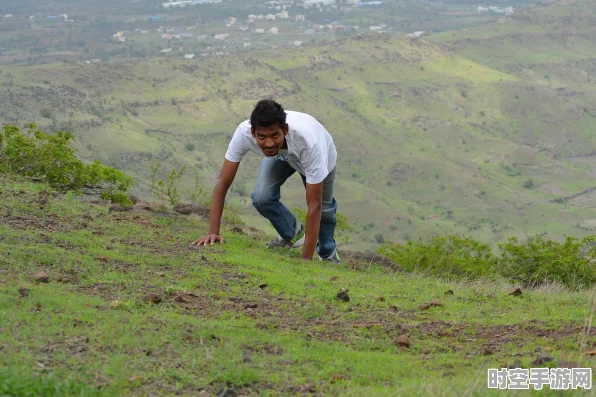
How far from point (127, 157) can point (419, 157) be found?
29231 millimetres

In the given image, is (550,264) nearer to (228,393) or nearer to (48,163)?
(48,163)

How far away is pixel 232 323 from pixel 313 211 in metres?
2.23

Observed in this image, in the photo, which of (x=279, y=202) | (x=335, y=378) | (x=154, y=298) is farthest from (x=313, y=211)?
(x=335, y=378)

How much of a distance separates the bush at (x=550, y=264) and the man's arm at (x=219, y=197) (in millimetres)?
4599

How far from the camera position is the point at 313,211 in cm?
723

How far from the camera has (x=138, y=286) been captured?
235 inches

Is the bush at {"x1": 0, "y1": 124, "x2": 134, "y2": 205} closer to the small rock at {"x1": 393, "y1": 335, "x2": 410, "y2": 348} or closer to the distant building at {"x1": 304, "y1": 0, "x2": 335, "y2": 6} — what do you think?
the small rock at {"x1": 393, "y1": 335, "x2": 410, "y2": 348}

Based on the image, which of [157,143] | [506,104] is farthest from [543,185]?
[157,143]

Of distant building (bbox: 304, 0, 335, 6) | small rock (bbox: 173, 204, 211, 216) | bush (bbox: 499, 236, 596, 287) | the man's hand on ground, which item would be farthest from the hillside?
distant building (bbox: 304, 0, 335, 6)

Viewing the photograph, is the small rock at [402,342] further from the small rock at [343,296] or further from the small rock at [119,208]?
the small rock at [119,208]

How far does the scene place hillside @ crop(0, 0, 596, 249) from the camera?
55844mm

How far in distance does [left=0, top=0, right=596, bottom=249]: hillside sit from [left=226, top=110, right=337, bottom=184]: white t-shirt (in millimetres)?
39685

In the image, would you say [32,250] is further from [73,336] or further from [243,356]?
[243,356]

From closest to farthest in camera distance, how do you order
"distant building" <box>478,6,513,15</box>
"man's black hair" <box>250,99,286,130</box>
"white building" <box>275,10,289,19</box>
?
1. "man's black hair" <box>250,99,286,130</box>
2. "white building" <box>275,10,289,19</box>
3. "distant building" <box>478,6,513,15</box>
